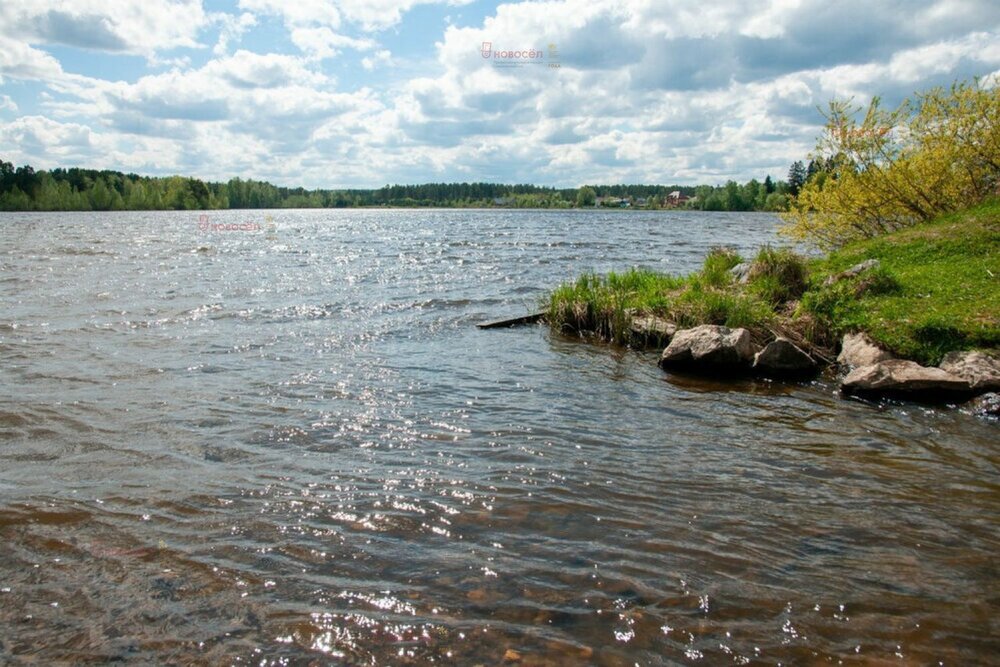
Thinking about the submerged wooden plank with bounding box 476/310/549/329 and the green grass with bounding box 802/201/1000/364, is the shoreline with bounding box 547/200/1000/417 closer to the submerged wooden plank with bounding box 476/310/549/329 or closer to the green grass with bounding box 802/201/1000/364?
the green grass with bounding box 802/201/1000/364

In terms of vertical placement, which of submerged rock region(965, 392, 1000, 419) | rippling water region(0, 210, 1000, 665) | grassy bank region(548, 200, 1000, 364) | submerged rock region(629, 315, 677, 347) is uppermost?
Answer: grassy bank region(548, 200, 1000, 364)

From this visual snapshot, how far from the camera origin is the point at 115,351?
40.3ft

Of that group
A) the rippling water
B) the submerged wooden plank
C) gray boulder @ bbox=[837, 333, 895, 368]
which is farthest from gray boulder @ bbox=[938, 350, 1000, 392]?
the submerged wooden plank

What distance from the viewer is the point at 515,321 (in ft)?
52.7

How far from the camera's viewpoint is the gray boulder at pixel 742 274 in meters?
15.6

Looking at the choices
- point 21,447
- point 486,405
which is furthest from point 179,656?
point 486,405

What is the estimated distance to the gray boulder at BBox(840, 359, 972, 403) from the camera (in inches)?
363

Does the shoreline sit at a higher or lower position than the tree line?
lower

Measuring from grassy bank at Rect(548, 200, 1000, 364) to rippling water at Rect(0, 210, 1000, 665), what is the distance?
1.93 meters

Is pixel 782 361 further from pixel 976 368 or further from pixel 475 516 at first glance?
pixel 475 516

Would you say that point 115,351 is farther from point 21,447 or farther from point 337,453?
point 337,453

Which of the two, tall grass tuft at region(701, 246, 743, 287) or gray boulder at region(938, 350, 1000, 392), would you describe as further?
tall grass tuft at region(701, 246, 743, 287)

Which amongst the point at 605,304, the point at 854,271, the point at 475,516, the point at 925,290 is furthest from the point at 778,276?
the point at 475,516

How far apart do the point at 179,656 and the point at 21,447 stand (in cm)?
492
